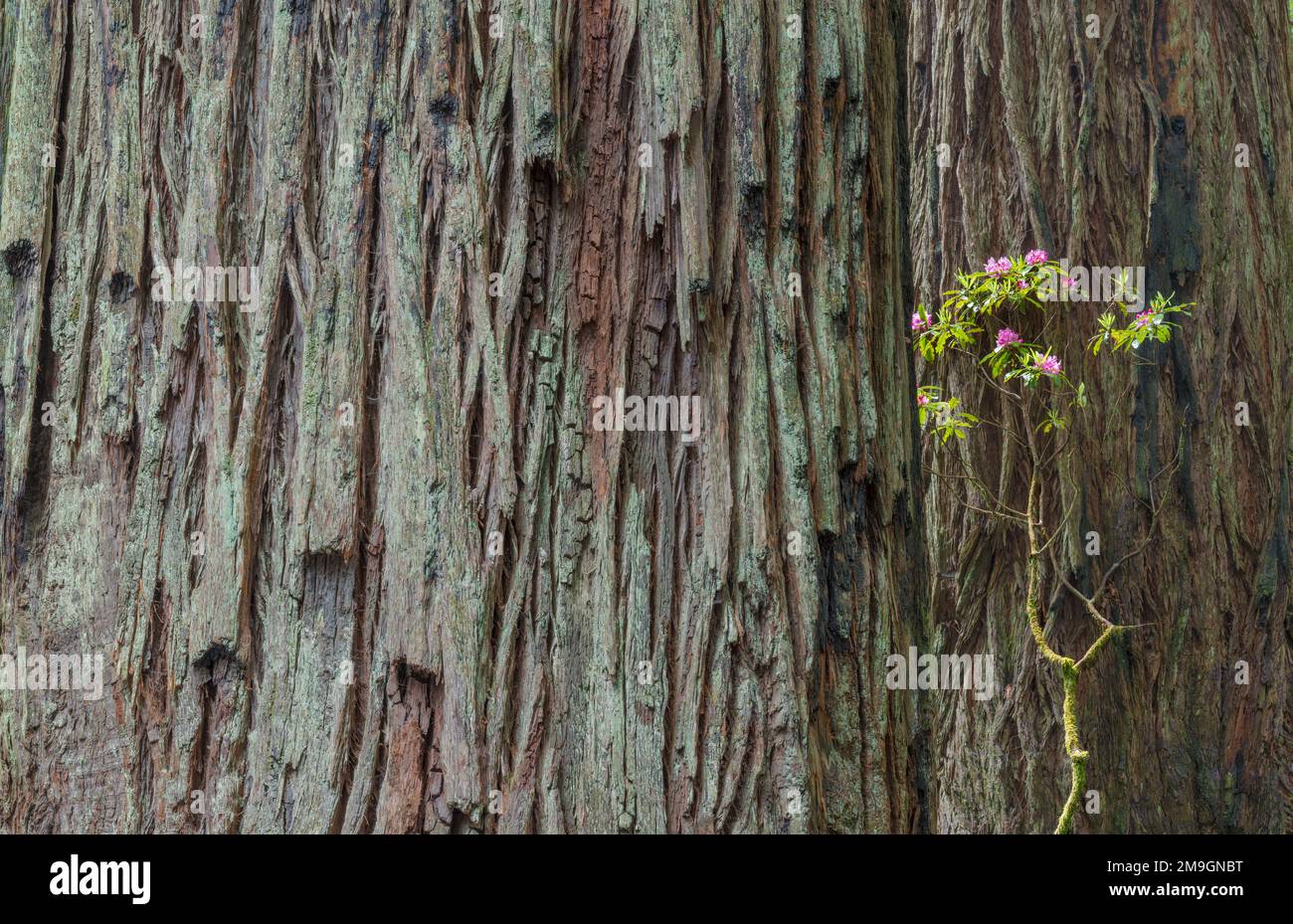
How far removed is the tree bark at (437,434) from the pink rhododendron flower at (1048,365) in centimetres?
289

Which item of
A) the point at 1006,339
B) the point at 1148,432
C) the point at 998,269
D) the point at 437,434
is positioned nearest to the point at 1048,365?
the point at 1006,339

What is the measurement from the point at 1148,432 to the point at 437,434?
4000mm

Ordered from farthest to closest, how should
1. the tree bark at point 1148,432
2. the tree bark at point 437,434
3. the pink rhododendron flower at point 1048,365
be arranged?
the tree bark at point 1148,432, the pink rhododendron flower at point 1048,365, the tree bark at point 437,434

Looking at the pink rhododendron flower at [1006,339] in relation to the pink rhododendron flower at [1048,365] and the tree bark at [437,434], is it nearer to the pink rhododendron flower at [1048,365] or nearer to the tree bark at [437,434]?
the pink rhododendron flower at [1048,365]

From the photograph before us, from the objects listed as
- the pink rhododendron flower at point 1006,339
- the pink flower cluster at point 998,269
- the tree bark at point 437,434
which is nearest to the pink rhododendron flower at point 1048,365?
the pink rhododendron flower at point 1006,339

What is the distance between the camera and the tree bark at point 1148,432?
498cm

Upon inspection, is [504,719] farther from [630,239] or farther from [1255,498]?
[1255,498]

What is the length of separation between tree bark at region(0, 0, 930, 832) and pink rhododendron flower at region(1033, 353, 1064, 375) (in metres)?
2.89

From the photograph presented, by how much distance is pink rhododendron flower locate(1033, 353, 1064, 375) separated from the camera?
187 inches

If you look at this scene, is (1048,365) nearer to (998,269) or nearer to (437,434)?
Result: (998,269)

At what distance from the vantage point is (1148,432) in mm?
5078

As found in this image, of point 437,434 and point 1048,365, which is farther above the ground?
point 1048,365

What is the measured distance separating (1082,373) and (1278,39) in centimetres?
181
